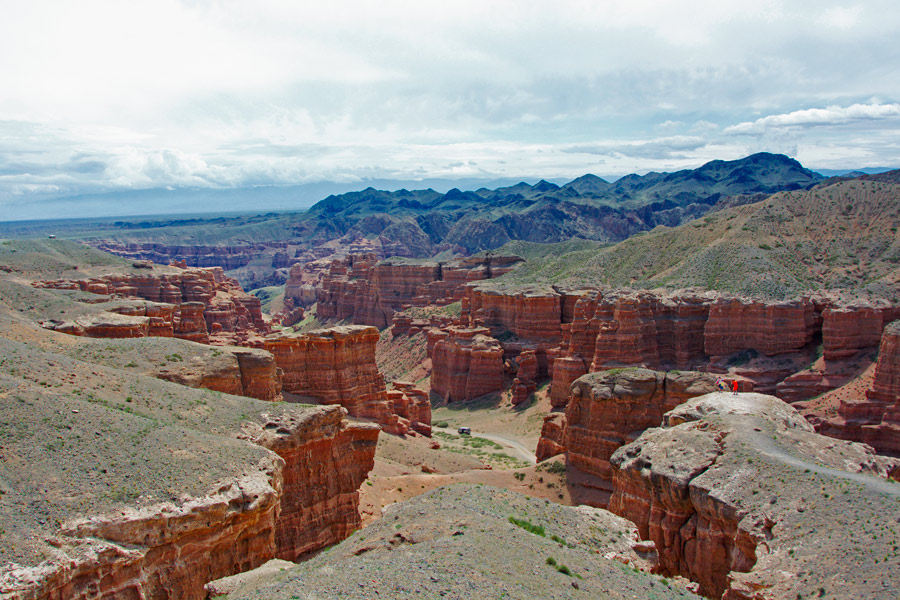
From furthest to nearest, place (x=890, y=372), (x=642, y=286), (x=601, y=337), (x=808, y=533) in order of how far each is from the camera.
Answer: (x=642, y=286) → (x=601, y=337) → (x=890, y=372) → (x=808, y=533)

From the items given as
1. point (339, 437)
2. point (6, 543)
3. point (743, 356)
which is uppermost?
point (6, 543)

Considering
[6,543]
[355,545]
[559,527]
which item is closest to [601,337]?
[559,527]

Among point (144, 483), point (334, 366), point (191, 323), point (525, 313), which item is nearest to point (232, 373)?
point (334, 366)

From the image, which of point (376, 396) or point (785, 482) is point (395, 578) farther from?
point (376, 396)

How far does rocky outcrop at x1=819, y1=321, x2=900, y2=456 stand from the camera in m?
45.2

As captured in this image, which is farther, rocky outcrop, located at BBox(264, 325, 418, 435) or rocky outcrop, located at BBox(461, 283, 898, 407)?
rocky outcrop, located at BBox(461, 283, 898, 407)

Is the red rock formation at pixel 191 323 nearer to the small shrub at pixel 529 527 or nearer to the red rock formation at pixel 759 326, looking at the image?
the red rock formation at pixel 759 326

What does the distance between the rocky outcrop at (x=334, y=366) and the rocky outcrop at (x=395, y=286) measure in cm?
5753

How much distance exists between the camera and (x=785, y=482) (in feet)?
80.2

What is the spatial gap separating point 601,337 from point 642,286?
18.7 metres

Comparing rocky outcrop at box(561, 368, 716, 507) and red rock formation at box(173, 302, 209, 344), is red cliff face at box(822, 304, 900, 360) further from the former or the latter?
red rock formation at box(173, 302, 209, 344)

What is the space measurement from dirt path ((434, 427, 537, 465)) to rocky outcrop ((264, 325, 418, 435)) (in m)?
12.5

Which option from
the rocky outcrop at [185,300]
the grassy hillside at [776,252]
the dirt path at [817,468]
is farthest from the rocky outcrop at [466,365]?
the dirt path at [817,468]

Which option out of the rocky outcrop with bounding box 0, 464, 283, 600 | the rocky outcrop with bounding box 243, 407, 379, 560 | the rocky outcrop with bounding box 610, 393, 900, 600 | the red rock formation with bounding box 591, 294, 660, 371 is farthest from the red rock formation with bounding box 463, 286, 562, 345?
the rocky outcrop with bounding box 0, 464, 283, 600
